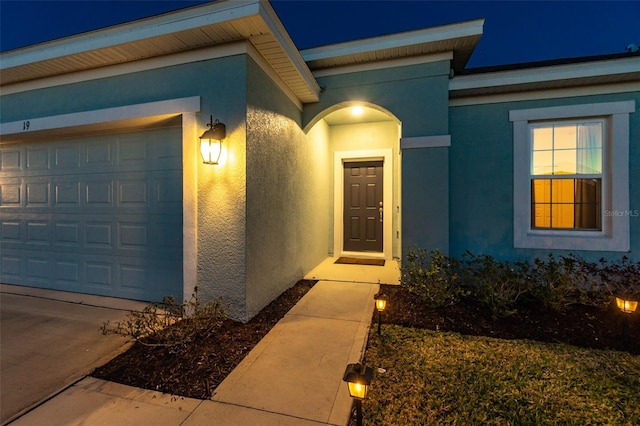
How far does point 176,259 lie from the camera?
11.1ft

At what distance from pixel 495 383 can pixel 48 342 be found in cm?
392

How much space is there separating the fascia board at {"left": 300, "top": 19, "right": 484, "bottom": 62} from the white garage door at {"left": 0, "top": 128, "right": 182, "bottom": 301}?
236cm

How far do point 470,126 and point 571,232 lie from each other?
205 cm

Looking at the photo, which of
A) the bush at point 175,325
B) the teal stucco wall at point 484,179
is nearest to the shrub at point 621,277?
the teal stucco wall at point 484,179

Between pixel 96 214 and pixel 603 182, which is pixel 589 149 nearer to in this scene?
→ pixel 603 182

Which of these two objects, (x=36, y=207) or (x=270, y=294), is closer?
(x=270, y=294)

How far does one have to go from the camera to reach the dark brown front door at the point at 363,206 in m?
5.89

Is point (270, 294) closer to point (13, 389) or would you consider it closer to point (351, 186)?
point (13, 389)

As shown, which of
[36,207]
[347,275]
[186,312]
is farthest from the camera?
[347,275]

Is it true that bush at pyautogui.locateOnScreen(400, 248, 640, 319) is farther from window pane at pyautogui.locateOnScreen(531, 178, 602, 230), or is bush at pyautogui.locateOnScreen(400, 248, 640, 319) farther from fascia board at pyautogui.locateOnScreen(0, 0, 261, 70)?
fascia board at pyautogui.locateOnScreen(0, 0, 261, 70)

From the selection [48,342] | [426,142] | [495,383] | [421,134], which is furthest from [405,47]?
[48,342]

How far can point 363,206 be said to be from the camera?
19.7ft

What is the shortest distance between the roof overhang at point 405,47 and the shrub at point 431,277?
2764 millimetres

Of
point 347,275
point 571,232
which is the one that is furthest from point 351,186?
point 571,232
